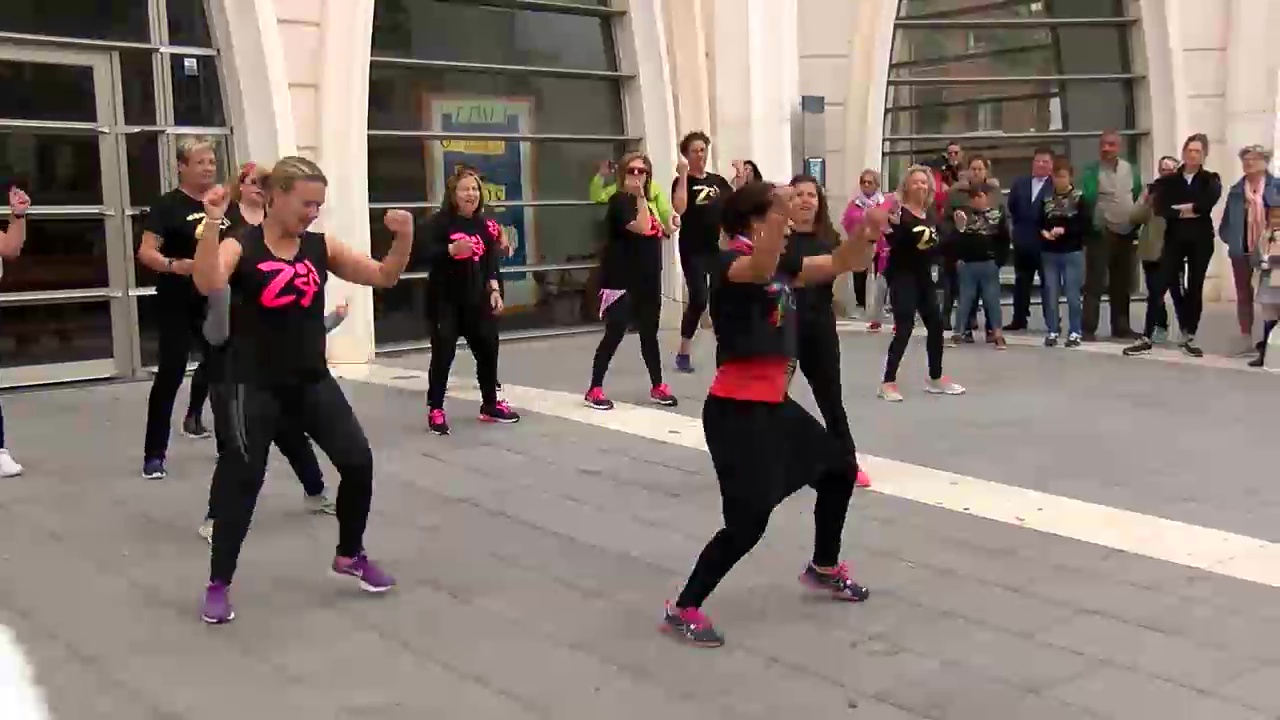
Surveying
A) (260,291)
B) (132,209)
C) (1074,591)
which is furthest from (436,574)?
(132,209)

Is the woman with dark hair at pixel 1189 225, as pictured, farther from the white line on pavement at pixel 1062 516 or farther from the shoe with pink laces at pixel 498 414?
the shoe with pink laces at pixel 498 414

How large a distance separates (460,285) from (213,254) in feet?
12.3

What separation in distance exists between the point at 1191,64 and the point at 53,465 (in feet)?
44.0

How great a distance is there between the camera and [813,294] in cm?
574

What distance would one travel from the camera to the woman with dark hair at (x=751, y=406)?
13.4ft

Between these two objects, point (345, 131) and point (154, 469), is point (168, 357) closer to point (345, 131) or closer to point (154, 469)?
point (154, 469)

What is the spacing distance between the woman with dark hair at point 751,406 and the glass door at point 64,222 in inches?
308

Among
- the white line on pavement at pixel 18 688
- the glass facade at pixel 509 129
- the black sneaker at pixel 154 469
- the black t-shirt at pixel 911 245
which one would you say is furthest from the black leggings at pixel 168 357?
the glass facade at pixel 509 129

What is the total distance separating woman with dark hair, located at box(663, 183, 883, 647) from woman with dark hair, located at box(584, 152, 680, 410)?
13.5 feet

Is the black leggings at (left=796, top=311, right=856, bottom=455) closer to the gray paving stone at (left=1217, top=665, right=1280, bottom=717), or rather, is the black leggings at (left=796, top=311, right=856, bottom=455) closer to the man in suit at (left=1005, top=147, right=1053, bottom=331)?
the gray paving stone at (left=1217, top=665, right=1280, bottom=717)

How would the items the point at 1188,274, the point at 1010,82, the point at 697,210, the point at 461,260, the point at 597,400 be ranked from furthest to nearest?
the point at 1010,82, the point at 1188,274, the point at 697,210, the point at 597,400, the point at 461,260

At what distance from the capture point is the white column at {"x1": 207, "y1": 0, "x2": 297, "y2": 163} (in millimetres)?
A: 10586

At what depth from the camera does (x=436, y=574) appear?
5.02 metres

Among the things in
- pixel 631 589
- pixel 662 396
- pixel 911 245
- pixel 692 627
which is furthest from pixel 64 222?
pixel 692 627
